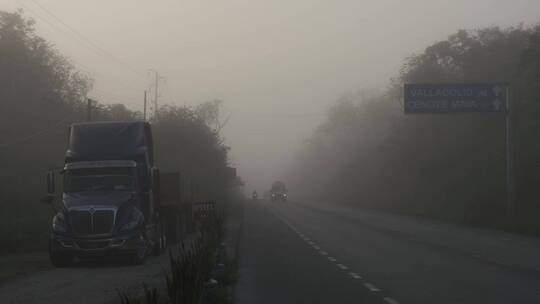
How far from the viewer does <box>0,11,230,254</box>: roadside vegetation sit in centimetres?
5000

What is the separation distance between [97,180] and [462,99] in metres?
24.6

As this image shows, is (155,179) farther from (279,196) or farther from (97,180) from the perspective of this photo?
(279,196)

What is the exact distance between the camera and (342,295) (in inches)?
615

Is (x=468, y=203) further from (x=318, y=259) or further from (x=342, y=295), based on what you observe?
(x=342, y=295)

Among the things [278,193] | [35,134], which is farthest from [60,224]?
[278,193]

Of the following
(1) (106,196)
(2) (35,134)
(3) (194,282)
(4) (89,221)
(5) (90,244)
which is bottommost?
(5) (90,244)

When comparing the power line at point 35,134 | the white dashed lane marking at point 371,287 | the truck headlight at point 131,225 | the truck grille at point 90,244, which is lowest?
the white dashed lane marking at point 371,287

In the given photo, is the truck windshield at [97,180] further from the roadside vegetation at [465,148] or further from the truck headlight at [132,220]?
the roadside vegetation at [465,148]

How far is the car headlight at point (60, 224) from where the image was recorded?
2412cm

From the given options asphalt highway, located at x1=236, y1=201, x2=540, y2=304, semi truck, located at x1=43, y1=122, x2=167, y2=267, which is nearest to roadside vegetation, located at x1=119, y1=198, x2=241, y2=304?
asphalt highway, located at x1=236, y1=201, x2=540, y2=304

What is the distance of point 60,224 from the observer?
24.2 metres

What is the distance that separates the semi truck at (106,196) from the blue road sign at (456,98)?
2079 centimetres

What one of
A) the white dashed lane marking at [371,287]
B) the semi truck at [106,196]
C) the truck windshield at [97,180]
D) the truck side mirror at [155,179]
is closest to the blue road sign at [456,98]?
the truck side mirror at [155,179]

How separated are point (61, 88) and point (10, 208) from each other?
133 ft
